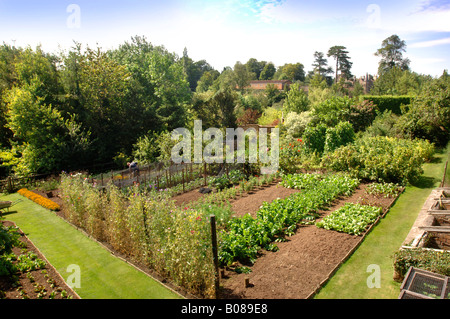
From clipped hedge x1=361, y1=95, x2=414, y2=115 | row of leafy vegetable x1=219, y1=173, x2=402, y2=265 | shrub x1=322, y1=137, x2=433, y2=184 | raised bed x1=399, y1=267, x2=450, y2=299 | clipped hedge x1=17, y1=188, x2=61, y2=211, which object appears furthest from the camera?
clipped hedge x1=361, y1=95, x2=414, y2=115

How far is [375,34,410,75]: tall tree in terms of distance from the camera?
157 feet

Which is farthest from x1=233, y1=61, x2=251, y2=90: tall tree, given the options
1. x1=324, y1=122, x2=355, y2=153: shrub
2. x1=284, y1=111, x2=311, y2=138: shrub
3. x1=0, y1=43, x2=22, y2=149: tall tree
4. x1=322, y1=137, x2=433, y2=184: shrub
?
x1=322, y1=137, x2=433, y2=184: shrub

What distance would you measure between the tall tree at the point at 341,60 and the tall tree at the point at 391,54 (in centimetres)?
812

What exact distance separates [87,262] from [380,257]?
6.72 m

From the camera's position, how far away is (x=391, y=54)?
161ft

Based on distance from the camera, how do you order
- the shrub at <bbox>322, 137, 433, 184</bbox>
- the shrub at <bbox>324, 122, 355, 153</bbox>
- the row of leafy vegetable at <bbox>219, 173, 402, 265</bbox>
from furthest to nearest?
the shrub at <bbox>324, 122, 355, 153</bbox> → the shrub at <bbox>322, 137, 433, 184</bbox> → the row of leafy vegetable at <bbox>219, 173, 402, 265</bbox>

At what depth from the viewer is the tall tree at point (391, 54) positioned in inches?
1890

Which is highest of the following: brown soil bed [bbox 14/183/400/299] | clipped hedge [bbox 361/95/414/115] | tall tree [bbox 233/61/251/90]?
tall tree [bbox 233/61/251/90]

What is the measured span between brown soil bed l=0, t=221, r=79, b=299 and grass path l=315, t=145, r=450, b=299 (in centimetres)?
490

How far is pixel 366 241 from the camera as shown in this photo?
22.6ft

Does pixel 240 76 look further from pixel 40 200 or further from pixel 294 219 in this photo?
pixel 294 219

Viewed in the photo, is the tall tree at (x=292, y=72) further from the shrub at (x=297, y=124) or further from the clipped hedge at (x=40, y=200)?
the clipped hedge at (x=40, y=200)

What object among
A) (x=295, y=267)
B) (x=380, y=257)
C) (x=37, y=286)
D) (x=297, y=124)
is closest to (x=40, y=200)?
(x=37, y=286)

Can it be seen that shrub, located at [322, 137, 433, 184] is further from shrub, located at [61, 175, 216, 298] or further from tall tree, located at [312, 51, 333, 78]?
tall tree, located at [312, 51, 333, 78]
